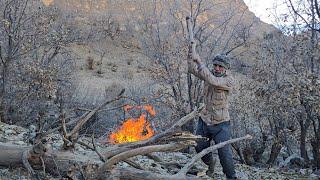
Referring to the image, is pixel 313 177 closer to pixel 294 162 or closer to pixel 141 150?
pixel 294 162

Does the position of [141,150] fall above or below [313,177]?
above

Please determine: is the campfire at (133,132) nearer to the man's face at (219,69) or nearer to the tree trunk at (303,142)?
the man's face at (219,69)

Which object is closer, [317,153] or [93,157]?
[93,157]

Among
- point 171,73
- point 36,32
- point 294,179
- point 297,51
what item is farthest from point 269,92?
point 36,32

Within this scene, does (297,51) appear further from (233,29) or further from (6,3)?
(6,3)

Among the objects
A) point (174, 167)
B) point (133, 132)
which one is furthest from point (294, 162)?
point (174, 167)

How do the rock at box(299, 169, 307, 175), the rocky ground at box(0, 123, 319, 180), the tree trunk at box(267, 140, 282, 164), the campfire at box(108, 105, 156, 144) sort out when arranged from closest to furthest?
the rocky ground at box(0, 123, 319, 180) → the rock at box(299, 169, 307, 175) → the campfire at box(108, 105, 156, 144) → the tree trunk at box(267, 140, 282, 164)

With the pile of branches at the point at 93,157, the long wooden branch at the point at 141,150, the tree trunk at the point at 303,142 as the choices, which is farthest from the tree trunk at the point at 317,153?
the long wooden branch at the point at 141,150

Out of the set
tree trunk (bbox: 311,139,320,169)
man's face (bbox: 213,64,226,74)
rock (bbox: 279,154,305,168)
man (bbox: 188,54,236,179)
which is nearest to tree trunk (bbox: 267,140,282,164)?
rock (bbox: 279,154,305,168)

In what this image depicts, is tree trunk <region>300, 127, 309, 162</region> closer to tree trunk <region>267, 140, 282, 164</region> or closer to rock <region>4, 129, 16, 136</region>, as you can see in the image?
tree trunk <region>267, 140, 282, 164</region>

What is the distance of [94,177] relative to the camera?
4.73m

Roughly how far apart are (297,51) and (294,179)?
2.91 m

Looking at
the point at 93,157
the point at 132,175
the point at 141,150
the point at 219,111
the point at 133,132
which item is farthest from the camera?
the point at 133,132

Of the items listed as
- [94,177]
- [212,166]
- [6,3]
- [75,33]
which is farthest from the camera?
[75,33]
